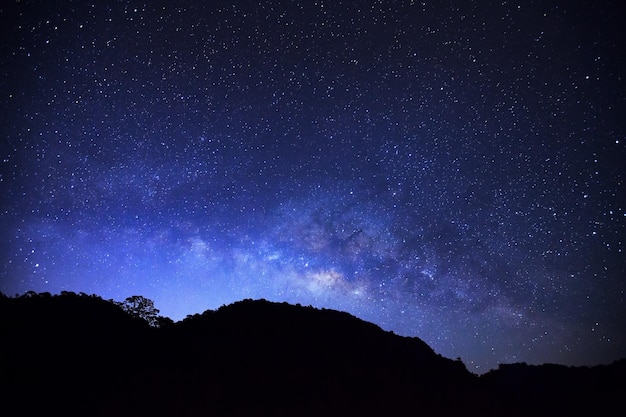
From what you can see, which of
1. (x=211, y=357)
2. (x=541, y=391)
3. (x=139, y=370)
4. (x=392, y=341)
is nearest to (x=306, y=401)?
(x=211, y=357)

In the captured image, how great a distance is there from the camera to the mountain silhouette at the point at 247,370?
42.0 feet

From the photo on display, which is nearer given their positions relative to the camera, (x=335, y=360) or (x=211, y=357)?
(x=211, y=357)

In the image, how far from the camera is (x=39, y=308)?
616 inches

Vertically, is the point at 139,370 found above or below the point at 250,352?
below

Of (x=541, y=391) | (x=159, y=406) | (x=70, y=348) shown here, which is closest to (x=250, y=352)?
(x=159, y=406)

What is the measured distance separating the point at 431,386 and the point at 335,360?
190 inches

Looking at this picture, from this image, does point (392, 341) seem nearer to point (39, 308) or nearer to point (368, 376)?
point (368, 376)

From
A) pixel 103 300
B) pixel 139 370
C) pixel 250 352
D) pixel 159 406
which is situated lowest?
pixel 159 406

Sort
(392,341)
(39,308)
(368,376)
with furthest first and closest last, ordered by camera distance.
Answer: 1. (392,341)
2. (368,376)
3. (39,308)

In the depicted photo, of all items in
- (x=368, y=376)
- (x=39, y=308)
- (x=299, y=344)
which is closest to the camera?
(x=39, y=308)

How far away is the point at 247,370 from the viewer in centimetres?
1584

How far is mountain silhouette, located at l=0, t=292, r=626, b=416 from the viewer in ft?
42.0

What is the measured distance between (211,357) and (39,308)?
25.1ft

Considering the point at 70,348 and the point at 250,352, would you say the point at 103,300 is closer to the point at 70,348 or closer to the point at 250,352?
the point at 70,348
